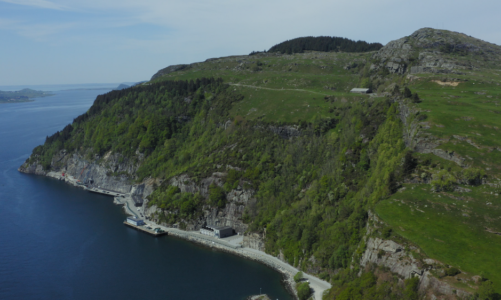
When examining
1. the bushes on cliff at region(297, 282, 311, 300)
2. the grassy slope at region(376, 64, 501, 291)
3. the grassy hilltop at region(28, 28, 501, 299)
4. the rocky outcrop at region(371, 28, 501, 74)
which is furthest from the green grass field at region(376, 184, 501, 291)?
the rocky outcrop at region(371, 28, 501, 74)

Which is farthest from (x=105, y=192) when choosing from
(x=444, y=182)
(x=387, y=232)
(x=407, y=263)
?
(x=444, y=182)

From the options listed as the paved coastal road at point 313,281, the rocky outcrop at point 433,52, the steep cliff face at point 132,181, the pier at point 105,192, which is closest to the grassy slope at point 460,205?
the paved coastal road at point 313,281

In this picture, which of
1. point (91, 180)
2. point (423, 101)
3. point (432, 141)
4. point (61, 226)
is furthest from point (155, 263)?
point (91, 180)

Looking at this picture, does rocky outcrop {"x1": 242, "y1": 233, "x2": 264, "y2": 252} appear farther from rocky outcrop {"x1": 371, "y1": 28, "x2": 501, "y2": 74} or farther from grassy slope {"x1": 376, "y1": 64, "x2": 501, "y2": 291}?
rocky outcrop {"x1": 371, "y1": 28, "x2": 501, "y2": 74}

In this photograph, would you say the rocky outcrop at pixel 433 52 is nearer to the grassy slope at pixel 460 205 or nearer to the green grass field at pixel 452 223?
the grassy slope at pixel 460 205

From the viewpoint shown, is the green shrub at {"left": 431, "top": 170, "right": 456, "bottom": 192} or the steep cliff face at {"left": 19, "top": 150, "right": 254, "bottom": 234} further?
the steep cliff face at {"left": 19, "top": 150, "right": 254, "bottom": 234}

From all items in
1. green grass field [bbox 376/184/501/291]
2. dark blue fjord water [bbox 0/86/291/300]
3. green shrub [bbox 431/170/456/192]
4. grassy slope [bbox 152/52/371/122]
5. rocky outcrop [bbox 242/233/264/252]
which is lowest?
dark blue fjord water [bbox 0/86/291/300]

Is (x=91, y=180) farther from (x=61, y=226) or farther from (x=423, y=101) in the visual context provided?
(x=423, y=101)
